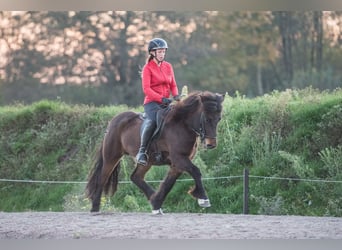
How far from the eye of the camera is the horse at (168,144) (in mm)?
7562

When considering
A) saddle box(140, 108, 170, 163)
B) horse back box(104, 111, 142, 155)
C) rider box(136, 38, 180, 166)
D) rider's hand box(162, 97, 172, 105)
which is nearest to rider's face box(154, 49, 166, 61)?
rider box(136, 38, 180, 166)

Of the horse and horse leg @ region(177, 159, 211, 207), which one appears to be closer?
horse leg @ region(177, 159, 211, 207)

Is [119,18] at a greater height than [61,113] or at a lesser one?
greater

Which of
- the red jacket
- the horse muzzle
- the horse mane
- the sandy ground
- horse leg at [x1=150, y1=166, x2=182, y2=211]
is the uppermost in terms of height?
the red jacket

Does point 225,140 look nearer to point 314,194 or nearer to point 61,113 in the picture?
point 314,194

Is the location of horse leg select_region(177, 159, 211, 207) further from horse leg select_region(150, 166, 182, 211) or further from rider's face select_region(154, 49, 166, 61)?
rider's face select_region(154, 49, 166, 61)

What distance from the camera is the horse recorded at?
7562 millimetres

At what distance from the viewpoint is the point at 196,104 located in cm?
779

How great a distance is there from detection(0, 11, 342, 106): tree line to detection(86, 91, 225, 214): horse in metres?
3.30

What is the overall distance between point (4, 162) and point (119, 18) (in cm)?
311

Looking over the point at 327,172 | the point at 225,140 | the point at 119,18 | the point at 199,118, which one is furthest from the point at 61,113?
the point at 199,118

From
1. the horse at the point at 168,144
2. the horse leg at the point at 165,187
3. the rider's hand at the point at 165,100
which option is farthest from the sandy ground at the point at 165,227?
the rider's hand at the point at 165,100

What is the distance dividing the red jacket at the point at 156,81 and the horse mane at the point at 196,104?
0.21 meters

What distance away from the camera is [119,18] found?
1138 centimetres
